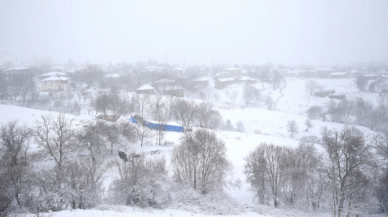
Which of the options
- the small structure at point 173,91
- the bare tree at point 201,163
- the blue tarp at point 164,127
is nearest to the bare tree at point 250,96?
the small structure at point 173,91

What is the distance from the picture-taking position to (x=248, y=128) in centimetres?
3431

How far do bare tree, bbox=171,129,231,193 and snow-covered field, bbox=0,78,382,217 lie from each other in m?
1.90

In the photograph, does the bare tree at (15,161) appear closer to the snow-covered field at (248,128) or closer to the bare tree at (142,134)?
the snow-covered field at (248,128)

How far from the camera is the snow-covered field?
11.1 m

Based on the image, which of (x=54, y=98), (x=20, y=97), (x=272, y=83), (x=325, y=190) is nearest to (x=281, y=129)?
(x=325, y=190)

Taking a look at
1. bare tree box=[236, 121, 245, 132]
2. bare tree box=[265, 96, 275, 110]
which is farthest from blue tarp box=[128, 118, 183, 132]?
bare tree box=[265, 96, 275, 110]

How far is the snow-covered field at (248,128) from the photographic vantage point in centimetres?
1110

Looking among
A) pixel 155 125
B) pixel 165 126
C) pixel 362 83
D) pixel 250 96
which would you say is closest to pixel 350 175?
pixel 165 126

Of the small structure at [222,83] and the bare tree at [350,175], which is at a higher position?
the small structure at [222,83]

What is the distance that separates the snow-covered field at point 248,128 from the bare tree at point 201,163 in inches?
74.7

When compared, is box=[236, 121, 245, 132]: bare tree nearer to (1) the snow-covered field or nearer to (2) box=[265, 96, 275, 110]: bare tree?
(1) the snow-covered field

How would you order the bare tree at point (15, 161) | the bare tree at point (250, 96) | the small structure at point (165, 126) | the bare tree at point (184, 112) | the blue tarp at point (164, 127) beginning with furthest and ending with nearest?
the bare tree at point (250, 96) < the bare tree at point (184, 112) < the blue tarp at point (164, 127) < the small structure at point (165, 126) < the bare tree at point (15, 161)

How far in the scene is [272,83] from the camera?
64938mm

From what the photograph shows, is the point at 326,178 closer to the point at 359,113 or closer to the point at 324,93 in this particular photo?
the point at 359,113
